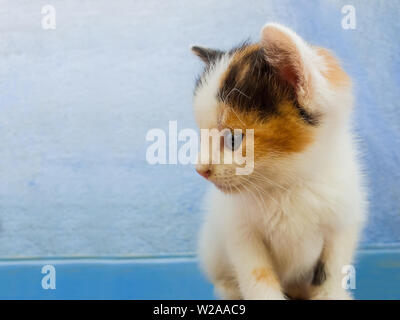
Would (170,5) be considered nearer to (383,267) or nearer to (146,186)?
(146,186)

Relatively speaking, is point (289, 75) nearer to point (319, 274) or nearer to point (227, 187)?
point (227, 187)

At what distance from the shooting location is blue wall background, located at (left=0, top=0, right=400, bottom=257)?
1.33 m

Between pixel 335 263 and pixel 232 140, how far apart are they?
38cm

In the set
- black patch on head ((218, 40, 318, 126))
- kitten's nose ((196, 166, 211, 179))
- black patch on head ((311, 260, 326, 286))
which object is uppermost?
black patch on head ((218, 40, 318, 126))

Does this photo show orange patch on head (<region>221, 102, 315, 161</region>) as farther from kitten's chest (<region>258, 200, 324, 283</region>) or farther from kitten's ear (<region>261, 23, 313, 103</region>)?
kitten's chest (<region>258, 200, 324, 283</region>)

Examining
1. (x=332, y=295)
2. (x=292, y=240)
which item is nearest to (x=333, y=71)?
(x=292, y=240)

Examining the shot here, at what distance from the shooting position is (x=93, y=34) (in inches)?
54.3

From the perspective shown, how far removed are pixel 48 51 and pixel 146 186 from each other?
0.48 m

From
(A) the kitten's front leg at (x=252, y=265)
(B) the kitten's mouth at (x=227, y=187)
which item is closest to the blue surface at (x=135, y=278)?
(A) the kitten's front leg at (x=252, y=265)

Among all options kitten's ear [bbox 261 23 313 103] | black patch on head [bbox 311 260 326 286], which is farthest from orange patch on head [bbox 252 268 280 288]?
kitten's ear [bbox 261 23 313 103]

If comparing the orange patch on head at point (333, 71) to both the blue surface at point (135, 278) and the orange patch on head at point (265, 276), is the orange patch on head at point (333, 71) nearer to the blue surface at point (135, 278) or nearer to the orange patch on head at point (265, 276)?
the orange patch on head at point (265, 276)

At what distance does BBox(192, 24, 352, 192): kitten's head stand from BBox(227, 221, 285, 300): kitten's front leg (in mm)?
142

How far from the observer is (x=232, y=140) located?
2.94 feet

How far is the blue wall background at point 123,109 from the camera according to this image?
1.33 m
